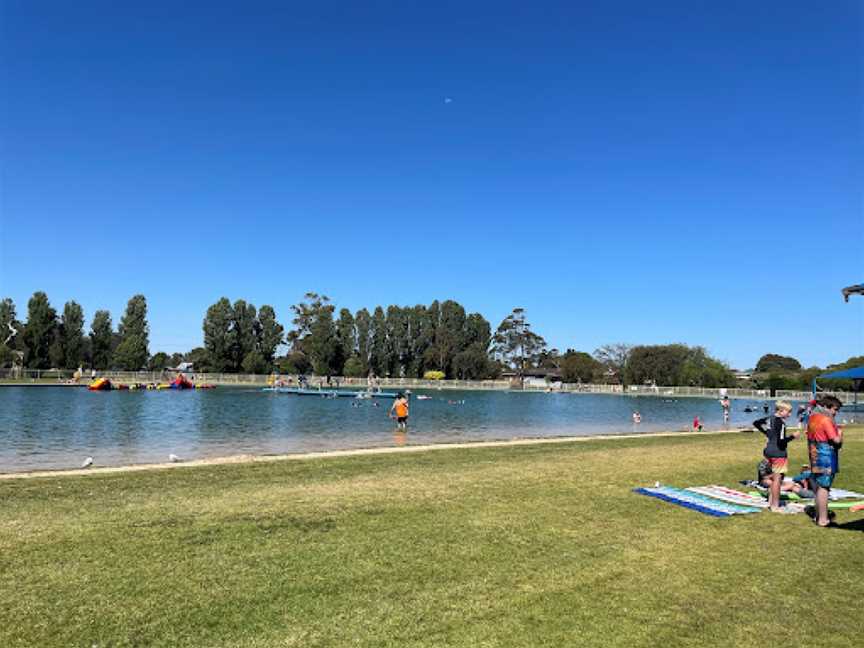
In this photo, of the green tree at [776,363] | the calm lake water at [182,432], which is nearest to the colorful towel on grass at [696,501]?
the calm lake water at [182,432]

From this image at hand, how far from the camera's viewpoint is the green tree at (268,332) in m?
99.4

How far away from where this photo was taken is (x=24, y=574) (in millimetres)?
5473

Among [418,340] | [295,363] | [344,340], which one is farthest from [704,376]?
[295,363]

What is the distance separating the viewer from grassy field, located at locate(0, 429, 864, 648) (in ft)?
14.7

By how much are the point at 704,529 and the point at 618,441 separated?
42.3 ft

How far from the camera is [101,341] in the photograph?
8688cm

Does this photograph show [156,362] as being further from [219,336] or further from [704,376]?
[704,376]

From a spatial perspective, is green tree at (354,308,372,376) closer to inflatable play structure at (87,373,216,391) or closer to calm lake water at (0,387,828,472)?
inflatable play structure at (87,373,216,391)

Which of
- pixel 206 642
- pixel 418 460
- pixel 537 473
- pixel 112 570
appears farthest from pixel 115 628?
pixel 418 460

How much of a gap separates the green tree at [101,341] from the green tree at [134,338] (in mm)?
1538

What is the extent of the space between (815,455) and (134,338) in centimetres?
9104

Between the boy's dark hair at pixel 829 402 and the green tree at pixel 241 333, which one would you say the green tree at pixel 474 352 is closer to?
the green tree at pixel 241 333

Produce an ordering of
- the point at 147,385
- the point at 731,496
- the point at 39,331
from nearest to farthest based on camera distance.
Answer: the point at 731,496 → the point at 147,385 → the point at 39,331

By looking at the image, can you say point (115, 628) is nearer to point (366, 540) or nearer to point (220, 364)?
point (366, 540)
